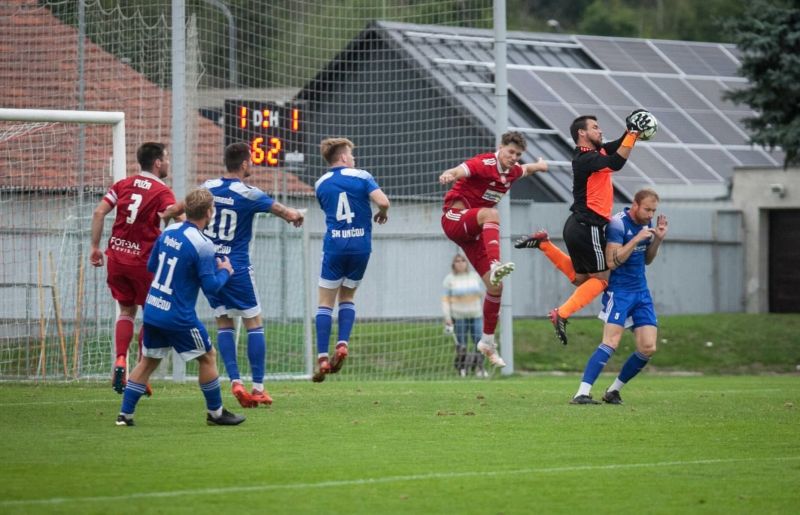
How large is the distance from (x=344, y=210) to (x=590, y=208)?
8.47 ft

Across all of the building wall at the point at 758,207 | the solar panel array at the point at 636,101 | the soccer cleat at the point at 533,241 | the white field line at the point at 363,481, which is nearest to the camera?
the white field line at the point at 363,481

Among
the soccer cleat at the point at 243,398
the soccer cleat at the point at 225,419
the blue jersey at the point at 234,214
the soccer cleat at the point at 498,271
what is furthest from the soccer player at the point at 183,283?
the soccer cleat at the point at 498,271

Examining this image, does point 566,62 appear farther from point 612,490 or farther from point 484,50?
point 612,490

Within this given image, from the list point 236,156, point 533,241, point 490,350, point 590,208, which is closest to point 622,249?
point 590,208

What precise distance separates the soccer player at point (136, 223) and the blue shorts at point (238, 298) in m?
0.89

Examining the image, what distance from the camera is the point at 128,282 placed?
1383cm

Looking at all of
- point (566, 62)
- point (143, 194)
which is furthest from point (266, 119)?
point (566, 62)

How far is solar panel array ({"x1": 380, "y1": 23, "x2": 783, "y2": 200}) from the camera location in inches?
1426

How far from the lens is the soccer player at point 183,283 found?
10609 mm

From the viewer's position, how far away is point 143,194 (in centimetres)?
1358

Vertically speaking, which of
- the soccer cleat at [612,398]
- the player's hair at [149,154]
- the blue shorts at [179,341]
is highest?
the player's hair at [149,154]

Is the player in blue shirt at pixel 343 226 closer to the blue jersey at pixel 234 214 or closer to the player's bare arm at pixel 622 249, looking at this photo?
the blue jersey at pixel 234 214

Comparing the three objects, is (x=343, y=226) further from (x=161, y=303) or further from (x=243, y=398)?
(x=161, y=303)

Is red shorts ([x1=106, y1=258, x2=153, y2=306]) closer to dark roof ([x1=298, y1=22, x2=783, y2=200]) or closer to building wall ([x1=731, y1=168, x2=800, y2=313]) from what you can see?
dark roof ([x1=298, y1=22, x2=783, y2=200])
